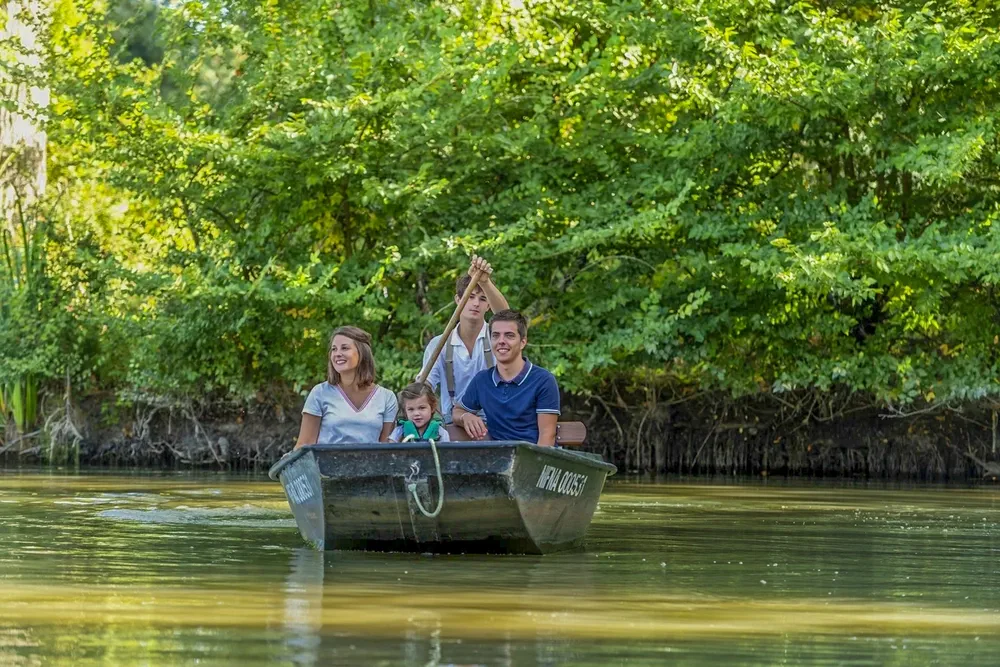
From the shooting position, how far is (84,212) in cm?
2445

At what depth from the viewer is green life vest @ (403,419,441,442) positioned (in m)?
10.5

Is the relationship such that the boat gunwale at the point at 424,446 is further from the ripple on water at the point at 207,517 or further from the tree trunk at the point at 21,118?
the tree trunk at the point at 21,118

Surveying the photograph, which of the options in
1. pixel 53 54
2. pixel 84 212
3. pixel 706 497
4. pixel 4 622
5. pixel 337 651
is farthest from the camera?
pixel 84 212

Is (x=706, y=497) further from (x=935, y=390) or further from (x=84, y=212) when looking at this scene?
(x=84, y=212)

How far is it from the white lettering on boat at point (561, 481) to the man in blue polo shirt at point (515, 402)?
0.22 m

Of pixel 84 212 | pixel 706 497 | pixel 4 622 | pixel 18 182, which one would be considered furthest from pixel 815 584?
pixel 18 182

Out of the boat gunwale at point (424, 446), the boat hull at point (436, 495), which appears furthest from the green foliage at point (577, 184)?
the boat gunwale at point (424, 446)

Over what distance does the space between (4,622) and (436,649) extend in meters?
1.70

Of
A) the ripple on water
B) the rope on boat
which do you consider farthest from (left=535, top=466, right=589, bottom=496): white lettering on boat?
the ripple on water

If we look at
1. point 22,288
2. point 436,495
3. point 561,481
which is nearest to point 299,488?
point 436,495

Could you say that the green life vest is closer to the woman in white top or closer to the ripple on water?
the woman in white top

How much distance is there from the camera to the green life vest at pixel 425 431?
10492 mm

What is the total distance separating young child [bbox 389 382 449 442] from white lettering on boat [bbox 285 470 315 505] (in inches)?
24.5

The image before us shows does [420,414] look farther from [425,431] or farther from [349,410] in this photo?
[349,410]
